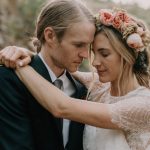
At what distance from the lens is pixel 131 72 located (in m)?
4.08

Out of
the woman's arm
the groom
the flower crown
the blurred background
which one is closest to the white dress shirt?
the groom

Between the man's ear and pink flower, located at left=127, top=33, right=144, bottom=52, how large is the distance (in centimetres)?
59

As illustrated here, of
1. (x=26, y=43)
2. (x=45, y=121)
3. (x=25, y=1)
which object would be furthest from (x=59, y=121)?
(x=25, y=1)

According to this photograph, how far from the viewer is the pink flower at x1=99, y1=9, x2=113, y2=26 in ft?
13.0

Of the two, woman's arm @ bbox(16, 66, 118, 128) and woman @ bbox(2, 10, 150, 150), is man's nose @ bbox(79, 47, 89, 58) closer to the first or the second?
woman @ bbox(2, 10, 150, 150)

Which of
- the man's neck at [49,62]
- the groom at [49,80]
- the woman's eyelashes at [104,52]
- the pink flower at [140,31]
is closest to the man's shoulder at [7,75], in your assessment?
the groom at [49,80]

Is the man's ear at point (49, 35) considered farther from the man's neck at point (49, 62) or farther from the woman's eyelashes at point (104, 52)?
the woman's eyelashes at point (104, 52)

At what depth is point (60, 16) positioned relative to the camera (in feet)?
12.4

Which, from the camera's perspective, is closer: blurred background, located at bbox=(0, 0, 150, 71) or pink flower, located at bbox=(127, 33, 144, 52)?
pink flower, located at bbox=(127, 33, 144, 52)

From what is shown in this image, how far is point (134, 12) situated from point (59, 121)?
12.7 m

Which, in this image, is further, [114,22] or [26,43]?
[26,43]

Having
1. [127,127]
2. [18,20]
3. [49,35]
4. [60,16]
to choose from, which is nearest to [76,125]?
[127,127]

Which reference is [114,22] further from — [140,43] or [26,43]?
[26,43]

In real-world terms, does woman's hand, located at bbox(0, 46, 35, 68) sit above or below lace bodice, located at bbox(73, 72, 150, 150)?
above
